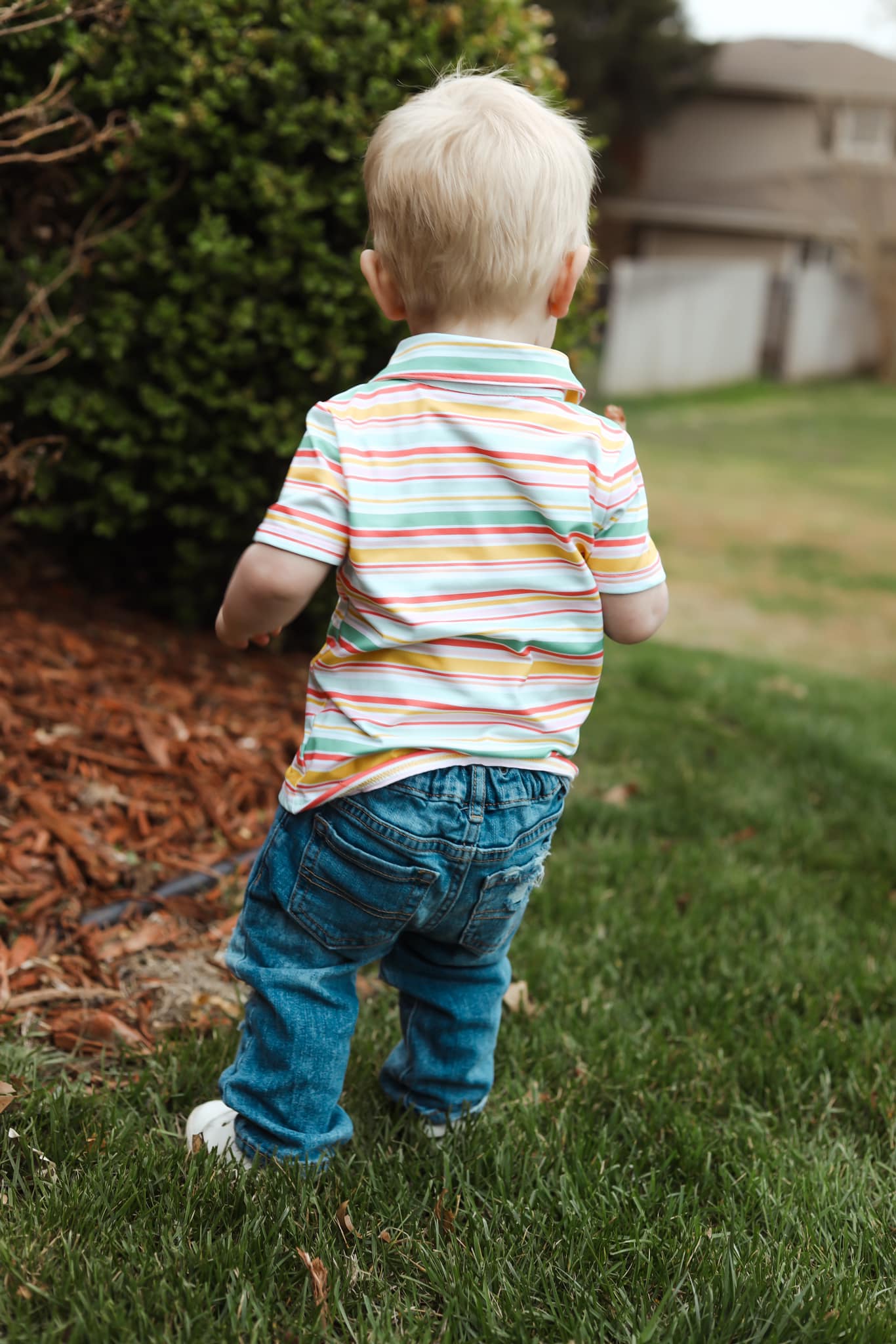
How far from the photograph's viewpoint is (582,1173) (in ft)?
6.86

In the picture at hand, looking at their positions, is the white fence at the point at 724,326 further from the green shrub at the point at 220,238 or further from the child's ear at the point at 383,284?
the child's ear at the point at 383,284

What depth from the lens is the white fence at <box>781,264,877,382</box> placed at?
24469 mm

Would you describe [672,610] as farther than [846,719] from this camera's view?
Yes

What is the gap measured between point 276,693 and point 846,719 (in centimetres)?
245

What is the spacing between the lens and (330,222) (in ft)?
12.5

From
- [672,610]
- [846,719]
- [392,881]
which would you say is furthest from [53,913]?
[672,610]

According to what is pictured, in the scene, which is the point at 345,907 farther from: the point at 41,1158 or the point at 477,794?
the point at 41,1158

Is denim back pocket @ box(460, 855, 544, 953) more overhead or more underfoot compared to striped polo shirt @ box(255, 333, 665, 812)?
more underfoot

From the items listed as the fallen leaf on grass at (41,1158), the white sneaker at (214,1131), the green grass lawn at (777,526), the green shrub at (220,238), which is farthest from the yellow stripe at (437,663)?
the green grass lawn at (777,526)

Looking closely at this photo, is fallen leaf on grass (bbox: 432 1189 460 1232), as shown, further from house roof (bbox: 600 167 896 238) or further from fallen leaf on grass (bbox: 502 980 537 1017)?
house roof (bbox: 600 167 896 238)

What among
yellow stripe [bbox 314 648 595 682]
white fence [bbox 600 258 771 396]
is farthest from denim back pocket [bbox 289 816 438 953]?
white fence [bbox 600 258 771 396]

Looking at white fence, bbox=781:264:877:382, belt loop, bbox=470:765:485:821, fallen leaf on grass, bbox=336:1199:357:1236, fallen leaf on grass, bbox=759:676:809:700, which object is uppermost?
belt loop, bbox=470:765:485:821

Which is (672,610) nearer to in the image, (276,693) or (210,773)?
(276,693)

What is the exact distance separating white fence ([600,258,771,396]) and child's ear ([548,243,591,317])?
17.0m
